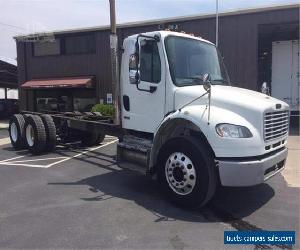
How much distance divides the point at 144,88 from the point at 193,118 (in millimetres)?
1407

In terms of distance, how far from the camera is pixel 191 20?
72.1 ft

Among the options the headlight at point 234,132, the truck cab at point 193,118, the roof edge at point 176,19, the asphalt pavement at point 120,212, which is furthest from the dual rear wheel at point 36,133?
the roof edge at point 176,19

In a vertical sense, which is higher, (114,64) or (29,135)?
(114,64)

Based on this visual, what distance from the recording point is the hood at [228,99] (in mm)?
5812

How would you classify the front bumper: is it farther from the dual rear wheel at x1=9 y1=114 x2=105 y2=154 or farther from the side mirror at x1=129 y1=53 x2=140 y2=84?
the dual rear wheel at x1=9 y1=114 x2=105 y2=154

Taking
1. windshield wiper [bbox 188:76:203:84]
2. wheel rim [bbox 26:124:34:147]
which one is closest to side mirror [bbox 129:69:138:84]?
windshield wiper [bbox 188:76:203:84]

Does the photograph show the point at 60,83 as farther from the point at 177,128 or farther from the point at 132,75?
the point at 177,128

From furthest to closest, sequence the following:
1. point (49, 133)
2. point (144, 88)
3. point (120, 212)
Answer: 1. point (49, 133)
2. point (144, 88)
3. point (120, 212)

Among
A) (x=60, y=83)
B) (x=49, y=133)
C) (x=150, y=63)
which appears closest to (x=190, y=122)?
(x=150, y=63)

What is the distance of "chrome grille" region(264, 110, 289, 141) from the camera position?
19.2 ft

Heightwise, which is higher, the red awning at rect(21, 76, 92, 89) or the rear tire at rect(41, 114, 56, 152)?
the red awning at rect(21, 76, 92, 89)

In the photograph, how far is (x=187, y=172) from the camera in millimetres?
5973

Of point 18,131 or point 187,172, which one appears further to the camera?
point 18,131

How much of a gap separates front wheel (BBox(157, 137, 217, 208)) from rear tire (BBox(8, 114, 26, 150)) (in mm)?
6702
